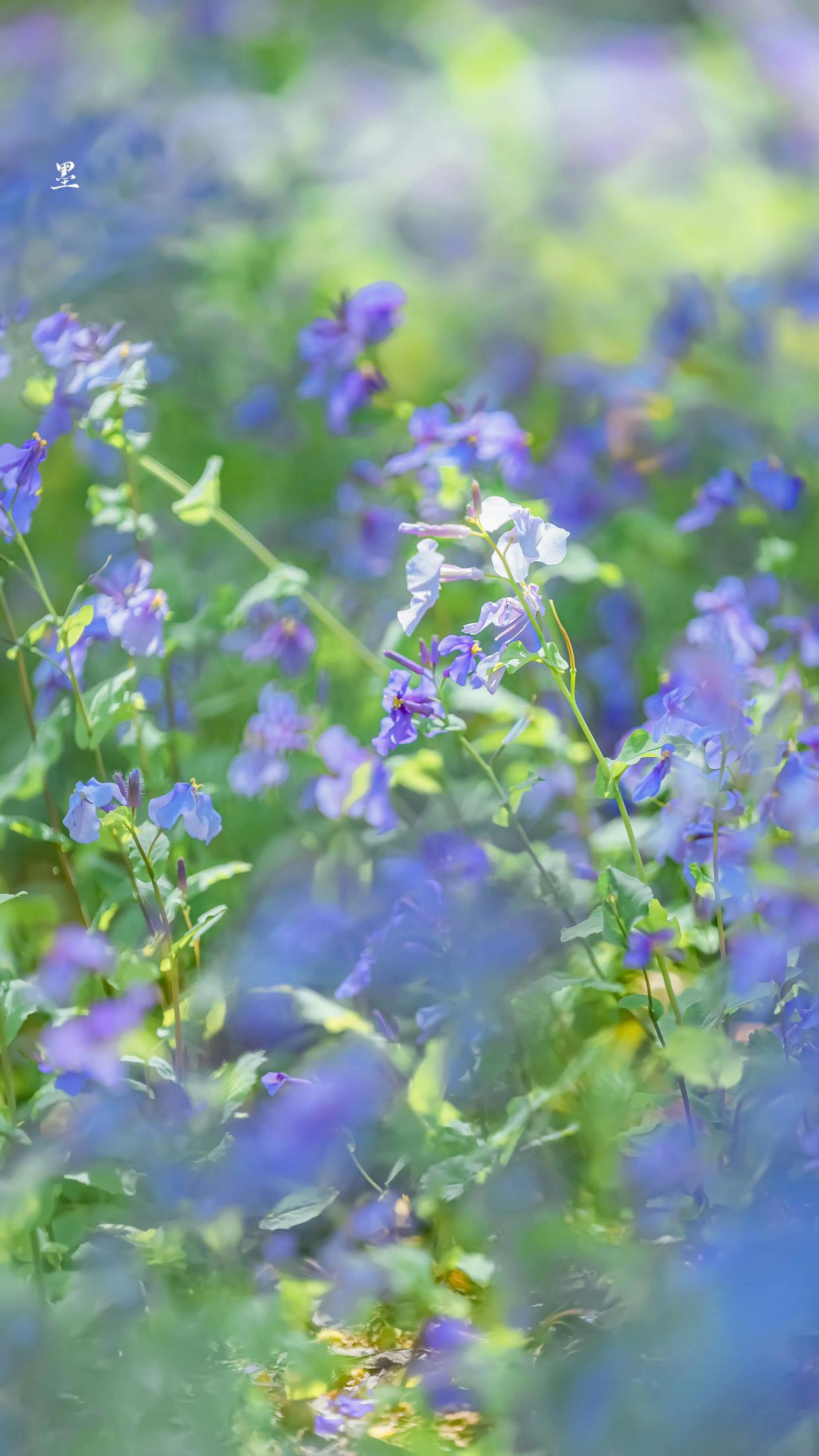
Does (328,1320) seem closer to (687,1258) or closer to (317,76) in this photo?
(687,1258)

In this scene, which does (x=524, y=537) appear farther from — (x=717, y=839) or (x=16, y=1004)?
(x=16, y=1004)

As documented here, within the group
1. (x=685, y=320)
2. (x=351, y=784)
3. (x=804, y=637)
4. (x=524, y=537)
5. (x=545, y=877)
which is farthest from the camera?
(x=685, y=320)

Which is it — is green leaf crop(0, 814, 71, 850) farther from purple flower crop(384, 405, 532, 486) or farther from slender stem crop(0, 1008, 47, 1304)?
purple flower crop(384, 405, 532, 486)

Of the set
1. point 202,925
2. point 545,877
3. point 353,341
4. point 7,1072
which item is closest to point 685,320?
Answer: point 353,341

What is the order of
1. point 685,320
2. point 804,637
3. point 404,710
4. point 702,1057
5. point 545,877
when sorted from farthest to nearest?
point 685,320 → point 804,637 → point 545,877 → point 404,710 → point 702,1057

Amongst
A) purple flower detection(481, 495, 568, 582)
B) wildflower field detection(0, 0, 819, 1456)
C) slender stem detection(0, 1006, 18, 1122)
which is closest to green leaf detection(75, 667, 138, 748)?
wildflower field detection(0, 0, 819, 1456)
